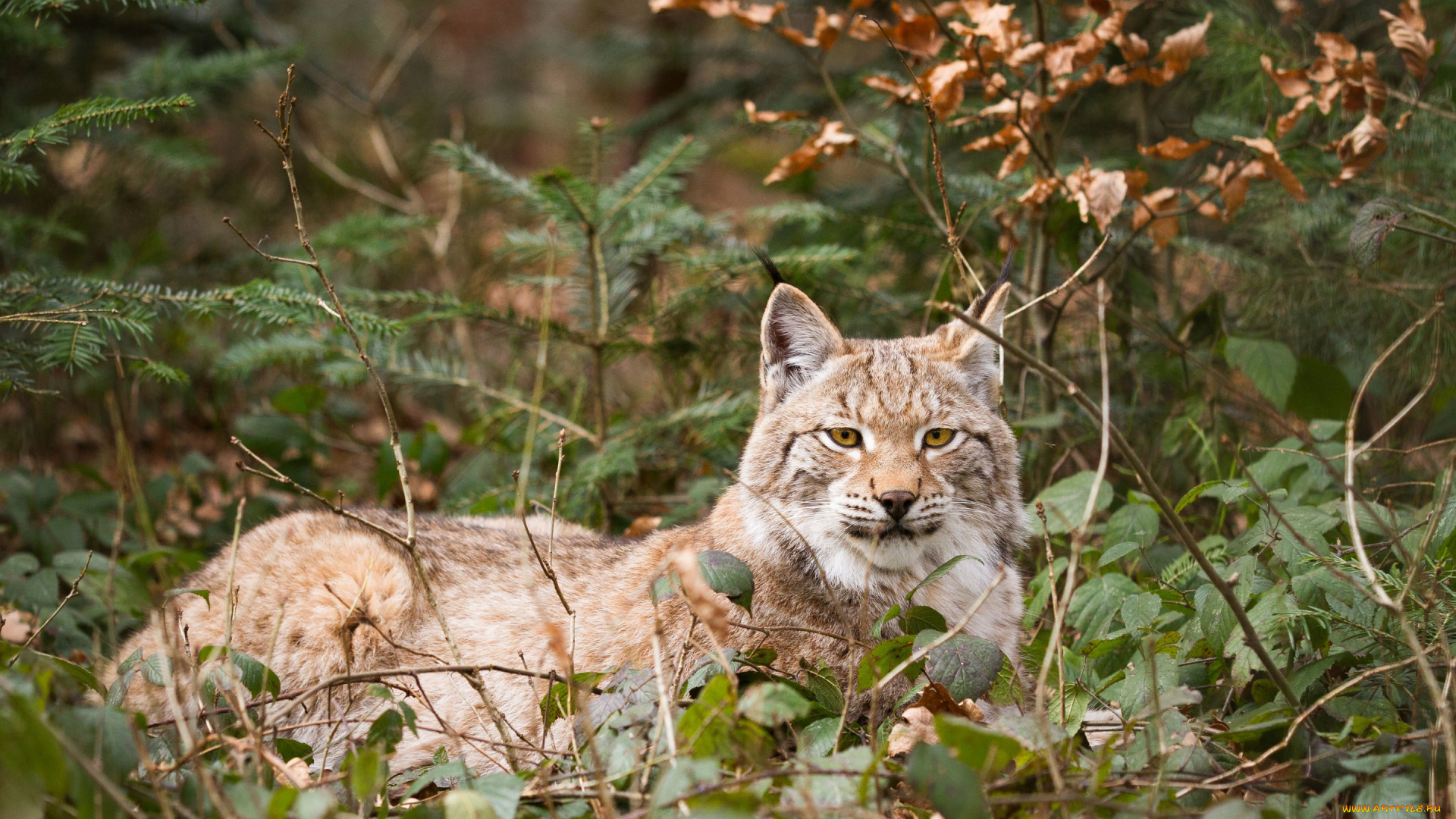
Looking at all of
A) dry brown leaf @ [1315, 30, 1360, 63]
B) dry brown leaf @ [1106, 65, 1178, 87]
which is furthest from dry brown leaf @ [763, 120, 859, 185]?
dry brown leaf @ [1315, 30, 1360, 63]

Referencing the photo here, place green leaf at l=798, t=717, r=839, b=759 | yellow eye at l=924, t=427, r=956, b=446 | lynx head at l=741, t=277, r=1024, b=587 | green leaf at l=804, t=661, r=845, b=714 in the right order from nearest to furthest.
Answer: green leaf at l=798, t=717, r=839, b=759, green leaf at l=804, t=661, r=845, b=714, lynx head at l=741, t=277, r=1024, b=587, yellow eye at l=924, t=427, r=956, b=446

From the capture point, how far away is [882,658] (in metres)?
2.91

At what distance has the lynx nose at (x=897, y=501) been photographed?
3322mm

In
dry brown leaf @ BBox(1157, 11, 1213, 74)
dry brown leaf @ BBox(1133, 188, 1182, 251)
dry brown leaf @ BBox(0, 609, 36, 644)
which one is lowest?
dry brown leaf @ BBox(0, 609, 36, 644)

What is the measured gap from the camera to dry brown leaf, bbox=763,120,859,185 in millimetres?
4465

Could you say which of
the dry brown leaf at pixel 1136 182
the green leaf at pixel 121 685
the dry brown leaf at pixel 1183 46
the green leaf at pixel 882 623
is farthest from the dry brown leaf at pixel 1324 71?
the green leaf at pixel 121 685

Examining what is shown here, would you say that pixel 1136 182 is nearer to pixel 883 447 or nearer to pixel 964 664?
pixel 883 447

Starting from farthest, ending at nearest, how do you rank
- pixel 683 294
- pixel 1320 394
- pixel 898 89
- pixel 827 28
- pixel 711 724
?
pixel 683 294 → pixel 1320 394 → pixel 827 28 → pixel 898 89 → pixel 711 724

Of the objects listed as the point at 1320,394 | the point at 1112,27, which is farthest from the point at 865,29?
the point at 1320,394

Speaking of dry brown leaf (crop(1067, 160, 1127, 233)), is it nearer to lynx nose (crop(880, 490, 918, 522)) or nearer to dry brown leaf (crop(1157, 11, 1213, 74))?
dry brown leaf (crop(1157, 11, 1213, 74))

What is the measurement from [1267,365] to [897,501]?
214 centimetres

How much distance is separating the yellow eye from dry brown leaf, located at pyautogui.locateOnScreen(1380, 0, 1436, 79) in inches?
93.3

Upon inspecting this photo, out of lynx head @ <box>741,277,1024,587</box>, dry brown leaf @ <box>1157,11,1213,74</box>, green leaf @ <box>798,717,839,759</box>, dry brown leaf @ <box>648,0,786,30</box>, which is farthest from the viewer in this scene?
dry brown leaf @ <box>648,0,786,30</box>

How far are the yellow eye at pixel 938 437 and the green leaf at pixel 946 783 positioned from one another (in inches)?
68.1
